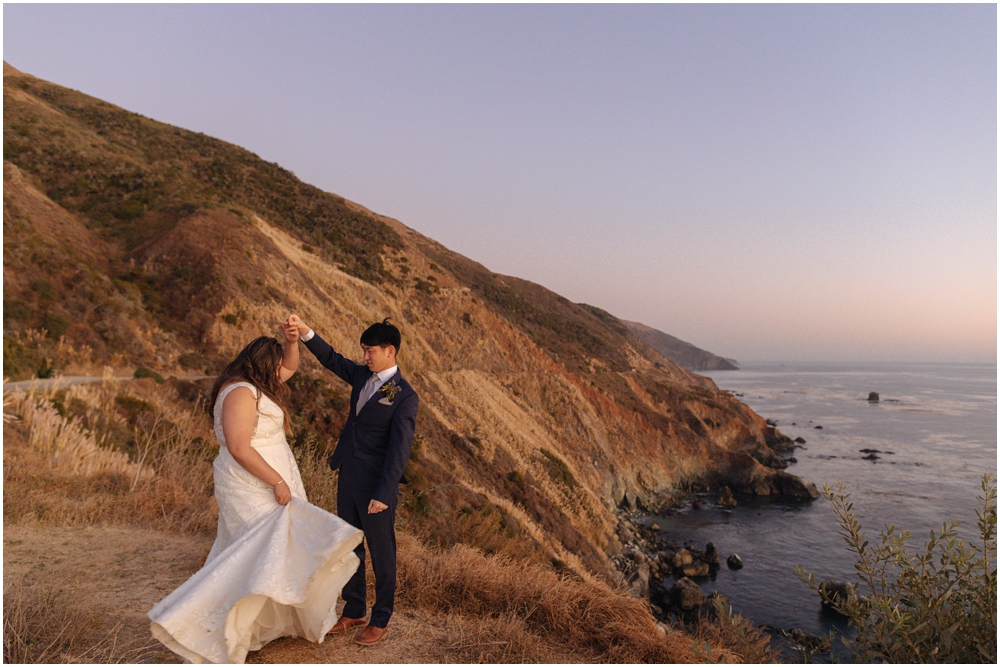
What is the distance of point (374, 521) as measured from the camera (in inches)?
157

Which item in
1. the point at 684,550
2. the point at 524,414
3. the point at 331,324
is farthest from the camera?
the point at 524,414

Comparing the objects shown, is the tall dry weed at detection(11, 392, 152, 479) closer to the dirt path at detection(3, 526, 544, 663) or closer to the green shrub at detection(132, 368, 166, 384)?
the dirt path at detection(3, 526, 544, 663)

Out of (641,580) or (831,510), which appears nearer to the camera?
(641,580)

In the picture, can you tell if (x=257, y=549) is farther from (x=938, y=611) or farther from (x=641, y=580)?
(x=641, y=580)

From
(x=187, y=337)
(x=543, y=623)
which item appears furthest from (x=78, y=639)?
(x=187, y=337)

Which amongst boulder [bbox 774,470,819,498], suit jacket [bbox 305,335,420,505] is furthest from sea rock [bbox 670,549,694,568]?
suit jacket [bbox 305,335,420,505]

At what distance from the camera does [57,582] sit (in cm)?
458

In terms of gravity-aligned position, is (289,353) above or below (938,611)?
above

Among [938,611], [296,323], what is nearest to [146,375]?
[296,323]

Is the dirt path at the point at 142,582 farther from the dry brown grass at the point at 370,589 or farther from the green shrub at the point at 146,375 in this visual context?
the green shrub at the point at 146,375

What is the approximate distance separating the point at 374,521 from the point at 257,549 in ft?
2.72

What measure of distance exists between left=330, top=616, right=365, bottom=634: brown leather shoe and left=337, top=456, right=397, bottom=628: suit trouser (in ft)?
0.72

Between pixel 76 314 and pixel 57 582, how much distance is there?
49.2ft

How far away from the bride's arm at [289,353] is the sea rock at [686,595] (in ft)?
65.3
